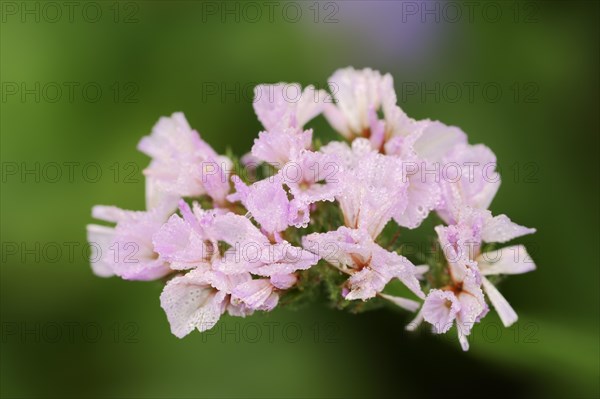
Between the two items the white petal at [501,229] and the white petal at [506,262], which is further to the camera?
the white petal at [506,262]

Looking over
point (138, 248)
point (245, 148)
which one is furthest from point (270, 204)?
point (245, 148)

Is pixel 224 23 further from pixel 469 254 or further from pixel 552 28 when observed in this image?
pixel 469 254

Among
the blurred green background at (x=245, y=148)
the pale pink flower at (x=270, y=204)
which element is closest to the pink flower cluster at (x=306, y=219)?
the pale pink flower at (x=270, y=204)

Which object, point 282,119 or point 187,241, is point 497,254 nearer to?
point 282,119

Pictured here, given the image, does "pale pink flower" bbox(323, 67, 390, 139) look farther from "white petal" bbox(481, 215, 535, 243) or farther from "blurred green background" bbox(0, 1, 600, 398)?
"blurred green background" bbox(0, 1, 600, 398)

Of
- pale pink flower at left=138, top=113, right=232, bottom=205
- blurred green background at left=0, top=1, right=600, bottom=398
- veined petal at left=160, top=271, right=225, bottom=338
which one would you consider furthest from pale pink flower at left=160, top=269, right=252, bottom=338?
blurred green background at left=0, top=1, right=600, bottom=398

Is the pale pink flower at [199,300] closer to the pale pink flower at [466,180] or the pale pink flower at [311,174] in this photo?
the pale pink flower at [311,174]
